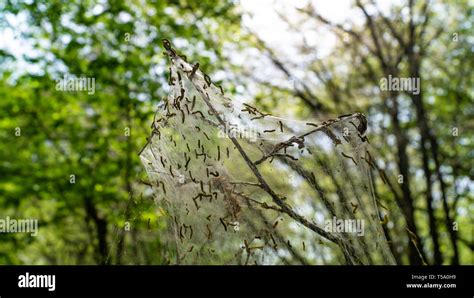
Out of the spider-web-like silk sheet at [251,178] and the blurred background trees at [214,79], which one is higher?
the blurred background trees at [214,79]

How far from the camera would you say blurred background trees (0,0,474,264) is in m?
12.8

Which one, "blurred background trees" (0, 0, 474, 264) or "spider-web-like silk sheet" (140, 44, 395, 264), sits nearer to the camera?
"spider-web-like silk sheet" (140, 44, 395, 264)

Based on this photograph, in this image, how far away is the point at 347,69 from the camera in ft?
49.0

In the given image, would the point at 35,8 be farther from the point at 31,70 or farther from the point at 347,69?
the point at 347,69

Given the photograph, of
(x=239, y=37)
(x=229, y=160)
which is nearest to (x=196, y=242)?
(x=229, y=160)

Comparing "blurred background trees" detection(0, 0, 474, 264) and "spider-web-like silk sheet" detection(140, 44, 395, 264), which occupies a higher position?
"blurred background trees" detection(0, 0, 474, 264)

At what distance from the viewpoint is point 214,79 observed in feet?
42.1

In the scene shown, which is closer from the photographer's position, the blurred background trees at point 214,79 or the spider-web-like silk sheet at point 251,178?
the spider-web-like silk sheet at point 251,178

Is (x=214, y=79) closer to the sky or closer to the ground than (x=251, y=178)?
closer to the sky

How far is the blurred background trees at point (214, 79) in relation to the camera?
42.1ft

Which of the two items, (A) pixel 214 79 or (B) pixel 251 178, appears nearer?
(B) pixel 251 178

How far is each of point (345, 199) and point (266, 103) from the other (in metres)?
10.1
